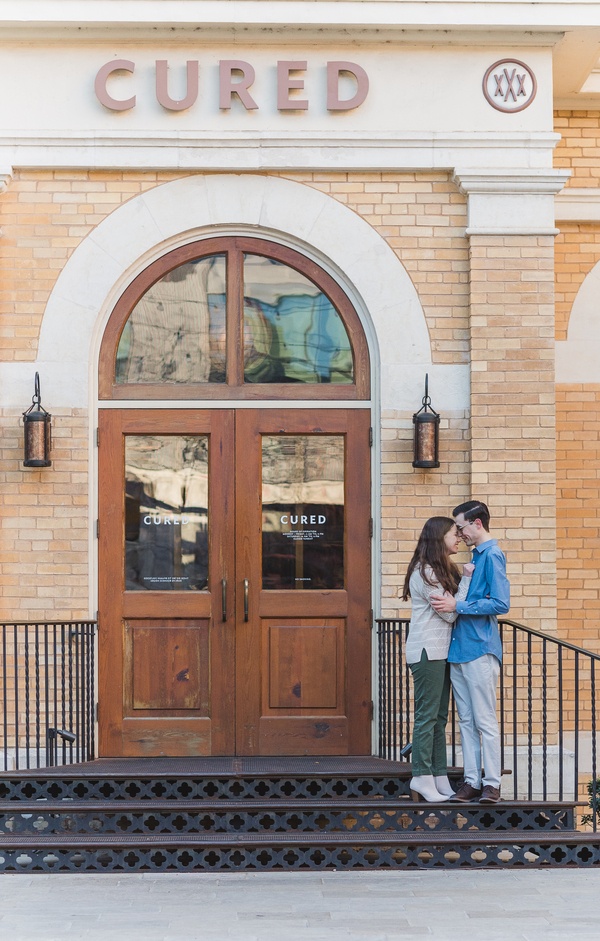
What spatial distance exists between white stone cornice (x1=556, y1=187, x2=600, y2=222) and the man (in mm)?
3194

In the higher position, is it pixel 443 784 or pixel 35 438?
pixel 35 438

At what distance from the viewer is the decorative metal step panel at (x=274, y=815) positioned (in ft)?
21.9

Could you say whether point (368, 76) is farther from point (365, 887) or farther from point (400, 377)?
point (365, 887)

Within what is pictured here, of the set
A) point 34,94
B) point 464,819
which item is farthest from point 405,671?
point 34,94

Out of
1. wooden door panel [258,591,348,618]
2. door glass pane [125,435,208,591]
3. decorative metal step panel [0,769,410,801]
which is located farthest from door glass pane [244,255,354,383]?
decorative metal step panel [0,769,410,801]

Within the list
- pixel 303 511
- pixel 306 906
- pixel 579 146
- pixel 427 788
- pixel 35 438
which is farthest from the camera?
pixel 579 146

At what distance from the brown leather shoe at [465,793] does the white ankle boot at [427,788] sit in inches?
3.6

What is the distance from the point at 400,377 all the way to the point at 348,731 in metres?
2.50

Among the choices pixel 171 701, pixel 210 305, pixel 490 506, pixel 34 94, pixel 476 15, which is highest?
pixel 476 15

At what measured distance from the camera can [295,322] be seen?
8.16 m

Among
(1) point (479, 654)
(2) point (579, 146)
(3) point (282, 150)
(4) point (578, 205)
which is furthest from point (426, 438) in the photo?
(2) point (579, 146)

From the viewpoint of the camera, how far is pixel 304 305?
8164 millimetres

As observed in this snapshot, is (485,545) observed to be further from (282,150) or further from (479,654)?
(282,150)

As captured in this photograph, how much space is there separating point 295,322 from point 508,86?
224 centimetres
